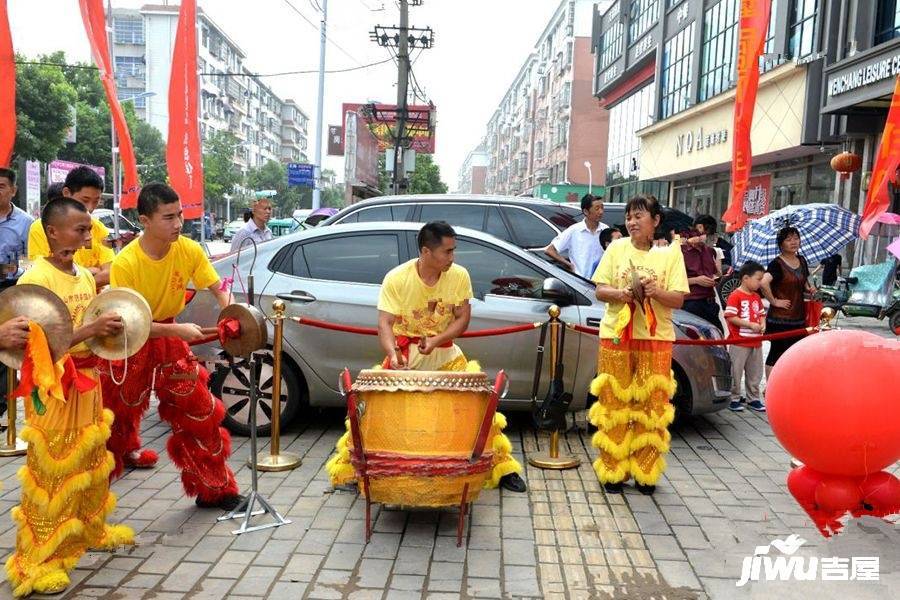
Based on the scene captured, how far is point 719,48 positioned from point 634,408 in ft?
75.7

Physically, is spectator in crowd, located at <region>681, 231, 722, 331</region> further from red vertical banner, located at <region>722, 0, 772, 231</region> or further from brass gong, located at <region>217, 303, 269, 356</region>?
brass gong, located at <region>217, 303, 269, 356</region>

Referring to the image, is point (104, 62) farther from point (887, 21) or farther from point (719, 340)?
point (887, 21)

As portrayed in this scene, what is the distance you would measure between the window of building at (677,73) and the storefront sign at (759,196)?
4885 mm

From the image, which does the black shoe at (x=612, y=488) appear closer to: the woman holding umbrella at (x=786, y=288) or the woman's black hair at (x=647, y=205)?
the woman's black hair at (x=647, y=205)

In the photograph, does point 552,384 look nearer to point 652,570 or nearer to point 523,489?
point 523,489

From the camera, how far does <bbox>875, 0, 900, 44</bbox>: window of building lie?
14.8 m

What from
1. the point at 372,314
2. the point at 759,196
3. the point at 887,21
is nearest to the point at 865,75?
the point at 887,21

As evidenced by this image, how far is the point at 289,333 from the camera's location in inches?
229

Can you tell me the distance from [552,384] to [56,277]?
314cm

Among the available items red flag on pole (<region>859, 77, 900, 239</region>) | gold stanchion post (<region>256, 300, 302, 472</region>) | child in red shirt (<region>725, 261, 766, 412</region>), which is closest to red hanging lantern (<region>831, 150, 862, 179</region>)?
red flag on pole (<region>859, 77, 900, 239</region>)

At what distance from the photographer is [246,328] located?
385cm

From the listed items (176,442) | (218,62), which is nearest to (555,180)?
(218,62)

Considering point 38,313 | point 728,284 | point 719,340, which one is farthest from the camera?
point 728,284

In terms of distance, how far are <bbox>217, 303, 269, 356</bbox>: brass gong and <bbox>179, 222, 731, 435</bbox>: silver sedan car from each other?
1.87 m
